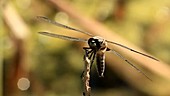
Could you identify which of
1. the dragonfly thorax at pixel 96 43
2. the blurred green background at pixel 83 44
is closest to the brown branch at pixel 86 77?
the dragonfly thorax at pixel 96 43

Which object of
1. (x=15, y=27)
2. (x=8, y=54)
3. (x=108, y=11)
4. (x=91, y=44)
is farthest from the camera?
(x=108, y=11)

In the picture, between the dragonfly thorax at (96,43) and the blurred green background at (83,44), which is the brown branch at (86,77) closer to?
the dragonfly thorax at (96,43)

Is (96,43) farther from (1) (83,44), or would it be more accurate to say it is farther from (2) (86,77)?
(1) (83,44)

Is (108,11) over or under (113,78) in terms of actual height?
over

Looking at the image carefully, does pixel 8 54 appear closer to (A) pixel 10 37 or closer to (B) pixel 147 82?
(A) pixel 10 37

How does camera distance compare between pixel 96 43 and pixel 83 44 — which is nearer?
pixel 96 43

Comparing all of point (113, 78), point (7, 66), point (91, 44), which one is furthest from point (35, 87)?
point (91, 44)

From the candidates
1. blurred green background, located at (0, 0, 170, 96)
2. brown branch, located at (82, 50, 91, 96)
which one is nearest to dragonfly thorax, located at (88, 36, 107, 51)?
brown branch, located at (82, 50, 91, 96)

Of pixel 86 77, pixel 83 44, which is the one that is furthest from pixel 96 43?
pixel 83 44
